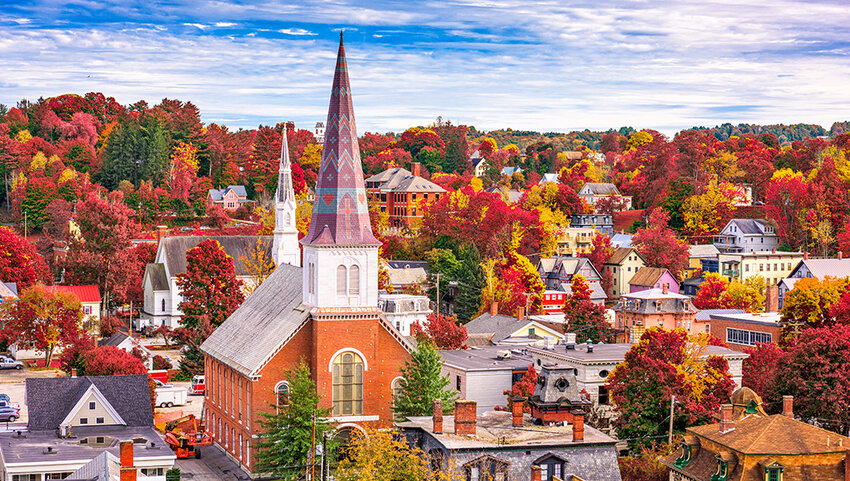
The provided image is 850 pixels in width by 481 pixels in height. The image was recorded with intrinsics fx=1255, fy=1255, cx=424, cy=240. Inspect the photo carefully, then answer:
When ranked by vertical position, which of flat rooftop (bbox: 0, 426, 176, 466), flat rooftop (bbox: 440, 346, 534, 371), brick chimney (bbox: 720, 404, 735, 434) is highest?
brick chimney (bbox: 720, 404, 735, 434)

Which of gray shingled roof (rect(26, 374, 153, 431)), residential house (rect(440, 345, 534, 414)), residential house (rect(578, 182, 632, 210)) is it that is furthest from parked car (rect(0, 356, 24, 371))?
residential house (rect(578, 182, 632, 210))

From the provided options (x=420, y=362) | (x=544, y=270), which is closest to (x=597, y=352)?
(x=420, y=362)

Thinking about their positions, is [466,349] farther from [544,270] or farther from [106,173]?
[106,173]

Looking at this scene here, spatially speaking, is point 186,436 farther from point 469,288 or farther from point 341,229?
point 469,288

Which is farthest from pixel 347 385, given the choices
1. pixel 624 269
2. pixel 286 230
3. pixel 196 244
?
pixel 624 269

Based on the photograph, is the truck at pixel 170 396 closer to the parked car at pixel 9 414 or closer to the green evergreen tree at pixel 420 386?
the parked car at pixel 9 414

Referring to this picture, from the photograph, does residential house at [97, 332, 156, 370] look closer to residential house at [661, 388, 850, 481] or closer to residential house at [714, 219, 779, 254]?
residential house at [661, 388, 850, 481]
